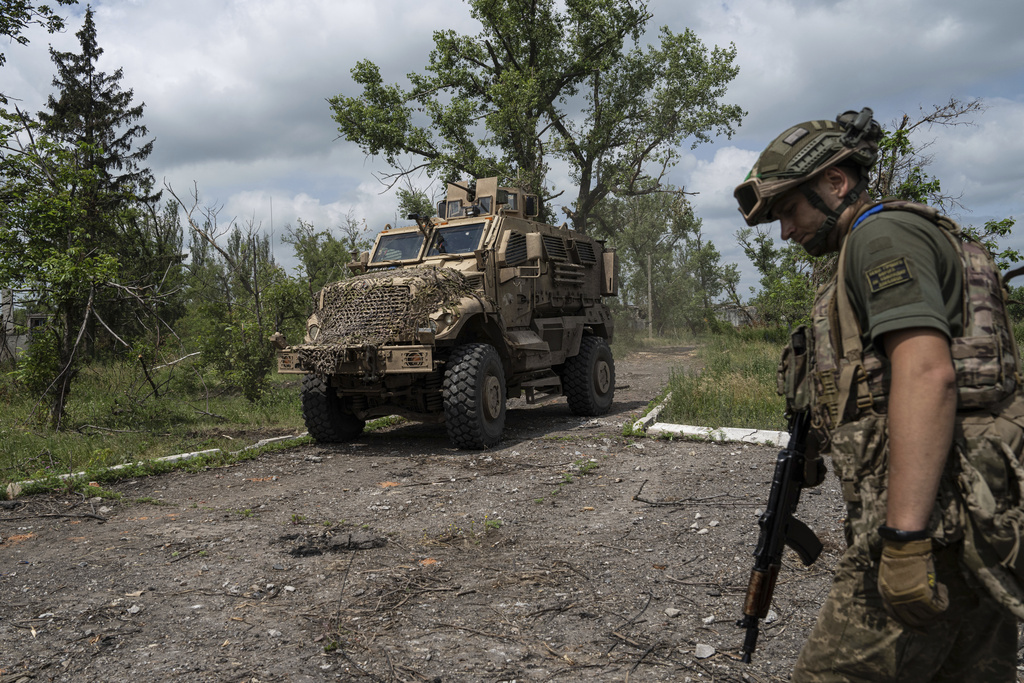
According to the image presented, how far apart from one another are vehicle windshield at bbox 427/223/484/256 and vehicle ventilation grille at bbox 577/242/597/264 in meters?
2.14

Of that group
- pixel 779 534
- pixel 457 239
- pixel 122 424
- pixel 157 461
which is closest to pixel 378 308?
pixel 457 239

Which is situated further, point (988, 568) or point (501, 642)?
point (501, 642)

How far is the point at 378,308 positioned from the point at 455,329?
0.86 m

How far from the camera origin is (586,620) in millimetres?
3322

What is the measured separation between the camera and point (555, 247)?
964cm

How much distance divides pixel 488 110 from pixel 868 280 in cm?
2252

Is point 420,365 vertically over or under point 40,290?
under

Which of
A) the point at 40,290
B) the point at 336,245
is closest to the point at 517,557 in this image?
the point at 40,290

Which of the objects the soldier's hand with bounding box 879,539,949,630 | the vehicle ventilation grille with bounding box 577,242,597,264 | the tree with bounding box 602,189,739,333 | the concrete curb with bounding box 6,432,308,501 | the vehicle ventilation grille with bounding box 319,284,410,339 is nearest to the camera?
the soldier's hand with bounding box 879,539,949,630

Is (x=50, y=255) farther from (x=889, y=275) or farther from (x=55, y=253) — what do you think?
(x=889, y=275)

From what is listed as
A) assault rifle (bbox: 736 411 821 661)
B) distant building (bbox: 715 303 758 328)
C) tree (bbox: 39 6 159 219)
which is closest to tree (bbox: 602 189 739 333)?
distant building (bbox: 715 303 758 328)

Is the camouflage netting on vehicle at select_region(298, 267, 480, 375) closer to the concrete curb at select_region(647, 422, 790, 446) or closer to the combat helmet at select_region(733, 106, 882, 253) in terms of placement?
the concrete curb at select_region(647, 422, 790, 446)

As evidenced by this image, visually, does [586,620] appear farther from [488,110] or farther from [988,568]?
[488,110]

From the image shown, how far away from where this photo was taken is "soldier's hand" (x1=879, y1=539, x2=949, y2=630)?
1459 mm
